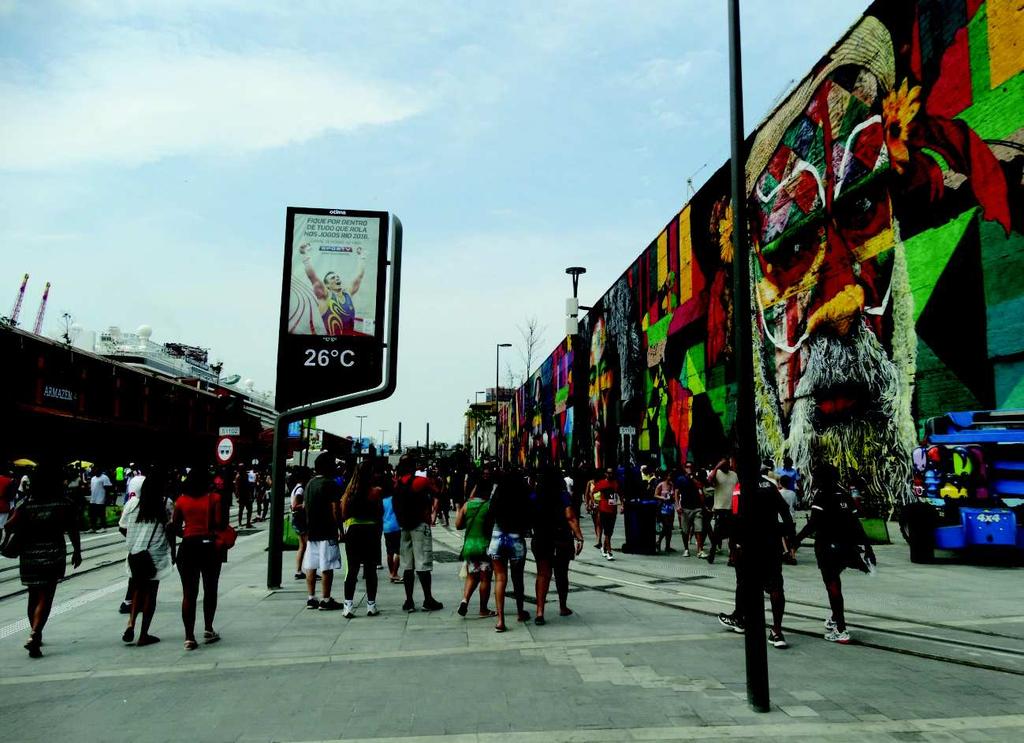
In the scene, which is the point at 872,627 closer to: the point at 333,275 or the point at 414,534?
the point at 414,534

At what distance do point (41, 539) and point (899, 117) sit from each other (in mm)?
18057

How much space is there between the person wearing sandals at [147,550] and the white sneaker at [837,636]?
21.3 feet

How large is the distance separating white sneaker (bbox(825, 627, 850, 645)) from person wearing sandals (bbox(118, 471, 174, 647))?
649 cm

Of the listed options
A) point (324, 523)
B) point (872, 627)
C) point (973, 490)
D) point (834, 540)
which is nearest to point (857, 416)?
point (973, 490)

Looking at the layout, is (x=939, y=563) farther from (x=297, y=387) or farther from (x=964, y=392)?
(x=297, y=387)

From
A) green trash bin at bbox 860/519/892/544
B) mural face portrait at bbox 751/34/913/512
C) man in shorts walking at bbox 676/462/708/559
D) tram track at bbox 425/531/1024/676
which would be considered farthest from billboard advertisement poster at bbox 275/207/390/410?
mural face portrait at bbox 751/34/913/512

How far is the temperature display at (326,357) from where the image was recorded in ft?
38.9

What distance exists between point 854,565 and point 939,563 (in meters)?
6.94

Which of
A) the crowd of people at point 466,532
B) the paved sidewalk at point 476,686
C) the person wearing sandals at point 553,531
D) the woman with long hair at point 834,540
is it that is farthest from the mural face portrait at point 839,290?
the paved sidewalk at point 476,686

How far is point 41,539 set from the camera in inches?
277

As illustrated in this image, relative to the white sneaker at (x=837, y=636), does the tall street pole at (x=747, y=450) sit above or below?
above

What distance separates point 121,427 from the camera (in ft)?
153

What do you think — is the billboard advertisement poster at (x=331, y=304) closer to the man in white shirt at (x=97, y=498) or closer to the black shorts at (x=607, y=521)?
the black shorts at (x=607, y=521)

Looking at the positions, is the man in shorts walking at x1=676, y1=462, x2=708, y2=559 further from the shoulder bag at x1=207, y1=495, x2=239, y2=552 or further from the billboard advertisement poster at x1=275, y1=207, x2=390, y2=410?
the shoulder bag at x1=207, y1=495, x2=239, y2=552
